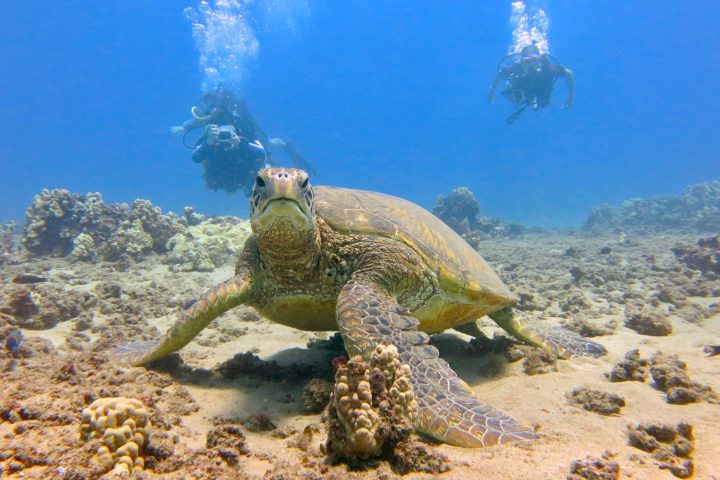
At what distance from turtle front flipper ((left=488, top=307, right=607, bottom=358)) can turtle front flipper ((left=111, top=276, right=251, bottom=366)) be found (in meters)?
3.18

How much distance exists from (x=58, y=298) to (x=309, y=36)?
18422cm

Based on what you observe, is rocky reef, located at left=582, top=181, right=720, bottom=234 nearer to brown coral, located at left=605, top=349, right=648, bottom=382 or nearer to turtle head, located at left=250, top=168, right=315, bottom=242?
brown coral, located at left=605, top=349, right=648, bottom=382

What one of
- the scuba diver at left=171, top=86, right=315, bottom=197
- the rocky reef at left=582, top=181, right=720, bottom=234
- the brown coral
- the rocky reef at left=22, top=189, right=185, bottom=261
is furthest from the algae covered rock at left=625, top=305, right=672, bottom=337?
the rocky reef at left=582, top=181, right=720, bottom=234

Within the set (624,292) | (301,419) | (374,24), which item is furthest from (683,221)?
(374,24)

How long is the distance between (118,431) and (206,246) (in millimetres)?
9044

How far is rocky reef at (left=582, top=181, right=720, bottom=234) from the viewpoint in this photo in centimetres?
1942

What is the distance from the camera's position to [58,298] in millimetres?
5609

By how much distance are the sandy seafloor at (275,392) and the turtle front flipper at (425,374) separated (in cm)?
11

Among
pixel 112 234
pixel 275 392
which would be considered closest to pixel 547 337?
pixel 275 392

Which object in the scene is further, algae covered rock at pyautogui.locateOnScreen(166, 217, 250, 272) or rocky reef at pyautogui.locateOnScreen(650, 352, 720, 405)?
algae covered rock at pyautogui.locateOnScreen(166, 217, 250, 272)

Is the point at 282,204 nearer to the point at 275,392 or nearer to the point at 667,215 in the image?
the point at 275,392

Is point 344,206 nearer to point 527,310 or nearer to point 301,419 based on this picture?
point 301,419

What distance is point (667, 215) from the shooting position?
22078 millimetres

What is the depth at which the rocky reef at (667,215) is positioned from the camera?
63.7 feet
